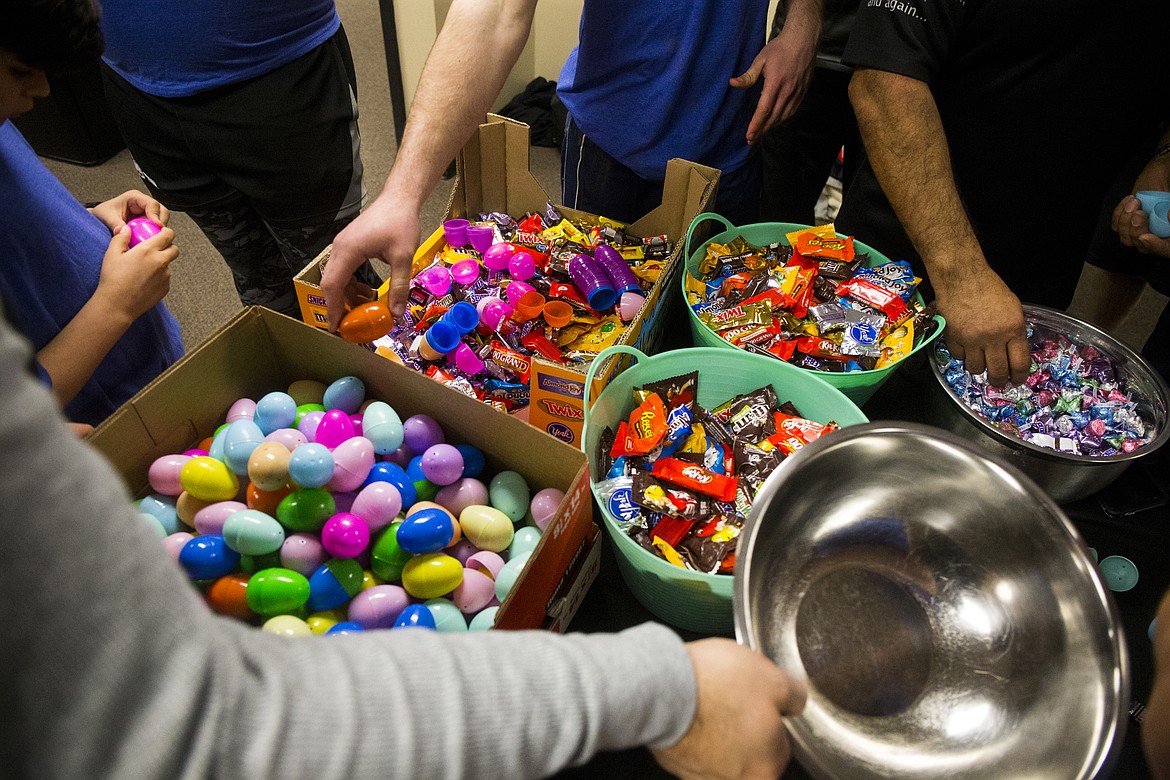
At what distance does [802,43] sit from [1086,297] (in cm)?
190

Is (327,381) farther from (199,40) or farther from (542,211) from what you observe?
(199,40)

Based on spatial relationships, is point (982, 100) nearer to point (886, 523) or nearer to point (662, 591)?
point (886, 523)

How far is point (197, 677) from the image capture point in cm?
37

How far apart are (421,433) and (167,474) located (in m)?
0.38

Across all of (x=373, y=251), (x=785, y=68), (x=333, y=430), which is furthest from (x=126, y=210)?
(x=785, y=68)

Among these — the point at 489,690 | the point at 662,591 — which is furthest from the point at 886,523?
the point at 489,690

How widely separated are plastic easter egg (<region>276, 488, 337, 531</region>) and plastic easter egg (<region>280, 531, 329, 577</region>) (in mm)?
19

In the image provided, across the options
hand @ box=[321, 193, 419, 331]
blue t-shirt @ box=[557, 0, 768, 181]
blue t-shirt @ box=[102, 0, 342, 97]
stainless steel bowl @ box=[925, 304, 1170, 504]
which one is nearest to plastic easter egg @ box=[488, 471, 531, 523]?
hand @ box=[321, 193, 419, 331]

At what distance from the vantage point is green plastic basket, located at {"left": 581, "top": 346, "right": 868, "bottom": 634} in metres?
0.79

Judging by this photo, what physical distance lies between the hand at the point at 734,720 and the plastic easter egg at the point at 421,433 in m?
0.62

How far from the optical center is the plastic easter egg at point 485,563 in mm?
965

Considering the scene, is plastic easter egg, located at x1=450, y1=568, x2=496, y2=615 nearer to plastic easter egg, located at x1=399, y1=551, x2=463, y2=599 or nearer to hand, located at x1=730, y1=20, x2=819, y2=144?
plastic easter egg, located at x1=399, y1=551, x2=463, y2=599

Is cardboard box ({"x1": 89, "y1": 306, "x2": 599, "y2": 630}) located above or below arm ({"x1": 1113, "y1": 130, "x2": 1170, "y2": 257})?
below

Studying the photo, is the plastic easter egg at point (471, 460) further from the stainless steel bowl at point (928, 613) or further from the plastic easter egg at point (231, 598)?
the stainless steel bowl at point (928, 613)
